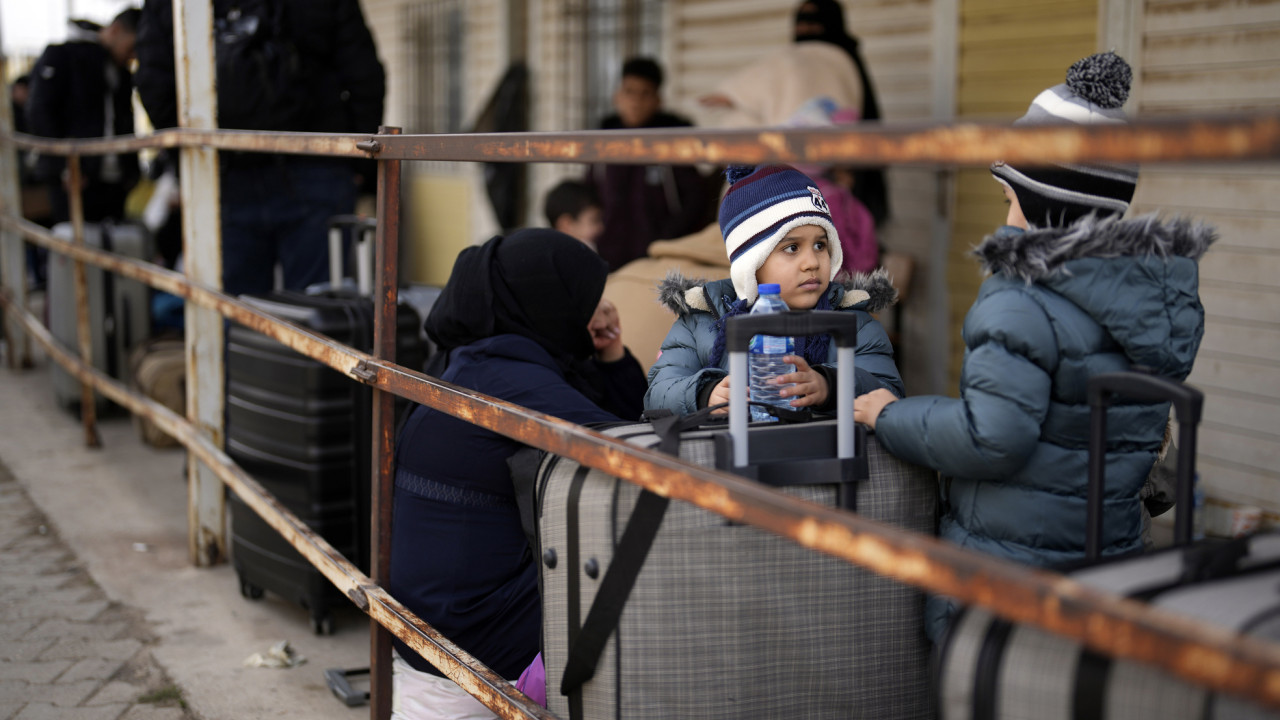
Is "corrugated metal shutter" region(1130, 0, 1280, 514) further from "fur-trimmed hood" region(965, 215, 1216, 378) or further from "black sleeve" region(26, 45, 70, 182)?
"black sleeve" region(26, 45, 70, 182)

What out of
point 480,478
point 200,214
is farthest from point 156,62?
point 480,478

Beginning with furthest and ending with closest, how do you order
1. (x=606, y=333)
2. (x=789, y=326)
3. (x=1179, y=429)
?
(x=606, y=333)
(x=789, y=326)
(x=1179, y=429)

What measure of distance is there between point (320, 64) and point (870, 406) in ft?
11.5

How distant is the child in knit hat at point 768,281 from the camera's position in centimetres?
222

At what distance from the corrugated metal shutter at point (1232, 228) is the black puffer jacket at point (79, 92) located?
18.9ft

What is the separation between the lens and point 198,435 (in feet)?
12.4

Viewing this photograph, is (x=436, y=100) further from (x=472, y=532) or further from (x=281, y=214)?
(x=472, y=532)

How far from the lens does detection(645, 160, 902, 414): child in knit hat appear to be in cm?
222

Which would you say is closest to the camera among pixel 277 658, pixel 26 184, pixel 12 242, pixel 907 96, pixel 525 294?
pixel 525 294

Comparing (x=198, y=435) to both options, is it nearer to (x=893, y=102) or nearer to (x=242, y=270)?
(x=242, y=270)

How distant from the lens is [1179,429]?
1362 millimetres

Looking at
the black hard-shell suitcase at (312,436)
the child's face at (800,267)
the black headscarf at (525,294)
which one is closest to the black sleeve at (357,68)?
the black hard-shell suitcase at (312,436)

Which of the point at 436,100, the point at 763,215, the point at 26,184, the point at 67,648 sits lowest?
the point at 67,648

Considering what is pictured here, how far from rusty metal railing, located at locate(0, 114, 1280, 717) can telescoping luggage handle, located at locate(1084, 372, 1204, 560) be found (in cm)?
37
